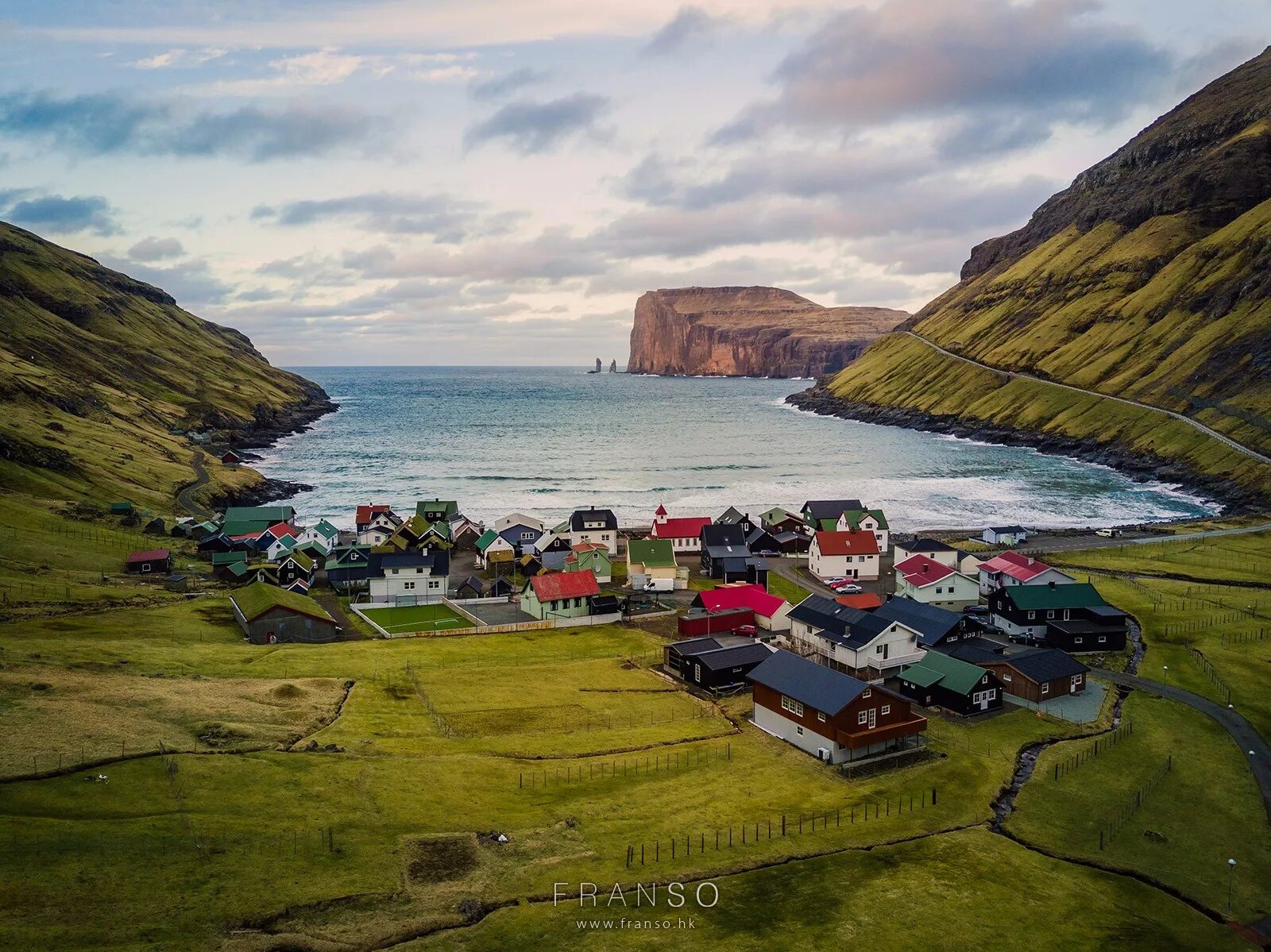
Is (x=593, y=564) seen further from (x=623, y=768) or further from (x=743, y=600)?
(x=623, y=768)

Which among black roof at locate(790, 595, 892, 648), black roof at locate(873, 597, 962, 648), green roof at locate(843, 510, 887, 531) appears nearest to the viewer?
black roof at locate(790, 595, 892, 648)

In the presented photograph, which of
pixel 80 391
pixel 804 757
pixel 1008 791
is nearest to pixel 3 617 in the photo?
pixel 804 757

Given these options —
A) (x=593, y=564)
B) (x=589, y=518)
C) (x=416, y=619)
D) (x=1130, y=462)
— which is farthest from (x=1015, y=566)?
(x=1130, y=462)

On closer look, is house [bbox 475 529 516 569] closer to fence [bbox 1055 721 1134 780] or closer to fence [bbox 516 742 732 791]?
fence [bbox 516 742 732 791]

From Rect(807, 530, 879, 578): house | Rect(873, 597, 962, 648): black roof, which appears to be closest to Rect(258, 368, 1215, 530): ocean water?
A: Rect(807, 530, 879, 578): house

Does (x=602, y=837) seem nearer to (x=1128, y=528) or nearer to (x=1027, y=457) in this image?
(x=1128, y=528)

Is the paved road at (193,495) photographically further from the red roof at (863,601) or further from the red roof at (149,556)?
the red roof at (863,601)
